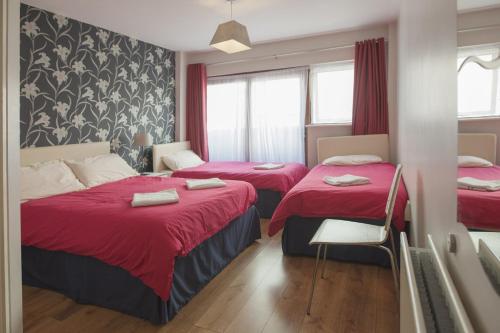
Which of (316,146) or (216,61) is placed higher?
(216,61)

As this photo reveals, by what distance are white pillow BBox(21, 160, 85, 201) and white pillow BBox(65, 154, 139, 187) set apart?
0.33 ft

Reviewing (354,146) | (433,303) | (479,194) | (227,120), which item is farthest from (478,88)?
(227,120)

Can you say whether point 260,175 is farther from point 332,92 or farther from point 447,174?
point 447,174

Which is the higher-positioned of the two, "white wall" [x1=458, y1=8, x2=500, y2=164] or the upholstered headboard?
"white wall" [x1=458, y1=8, x2=500, y2=164]

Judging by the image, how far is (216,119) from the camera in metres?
5.47

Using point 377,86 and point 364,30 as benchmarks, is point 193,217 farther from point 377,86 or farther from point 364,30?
point 364,30

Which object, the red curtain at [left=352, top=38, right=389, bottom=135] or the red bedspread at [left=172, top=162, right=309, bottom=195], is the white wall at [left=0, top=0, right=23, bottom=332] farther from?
the red curtain at [left=352, top=38, right=389, bottom=135]

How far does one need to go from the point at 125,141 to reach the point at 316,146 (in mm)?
2734

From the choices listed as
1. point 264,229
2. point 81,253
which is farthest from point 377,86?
point 81,253

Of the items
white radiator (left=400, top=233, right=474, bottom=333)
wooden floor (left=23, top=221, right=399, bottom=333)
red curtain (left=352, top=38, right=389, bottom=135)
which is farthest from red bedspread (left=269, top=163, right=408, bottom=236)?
red curtain (left=352, top=38, right=389, bottom=135)

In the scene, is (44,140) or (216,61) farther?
(216,61)

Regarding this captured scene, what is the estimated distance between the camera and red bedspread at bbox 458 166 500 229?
666 mm

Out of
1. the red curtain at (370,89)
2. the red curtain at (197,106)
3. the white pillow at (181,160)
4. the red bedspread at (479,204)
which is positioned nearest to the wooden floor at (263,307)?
the red bedspread at (479,204)

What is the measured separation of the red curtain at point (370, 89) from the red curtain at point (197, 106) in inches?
95.3
